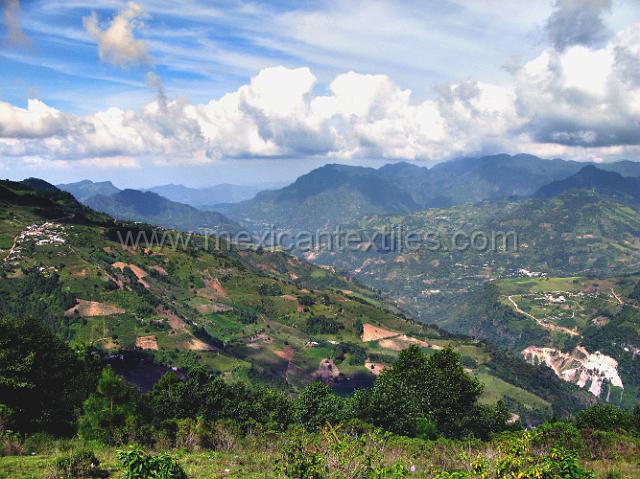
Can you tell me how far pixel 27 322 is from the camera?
61188mm

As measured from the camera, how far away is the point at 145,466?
19.7 meters

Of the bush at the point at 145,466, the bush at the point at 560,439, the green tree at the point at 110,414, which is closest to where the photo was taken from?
the bush at the point at 145,466

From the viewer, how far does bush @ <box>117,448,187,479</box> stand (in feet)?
63.2

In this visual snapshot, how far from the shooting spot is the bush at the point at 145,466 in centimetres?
1925

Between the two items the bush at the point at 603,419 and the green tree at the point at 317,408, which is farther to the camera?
the bush at the point at 603,419

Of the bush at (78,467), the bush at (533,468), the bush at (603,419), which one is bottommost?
the bush at (603,419)

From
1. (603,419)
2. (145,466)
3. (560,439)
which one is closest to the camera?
(145,466)

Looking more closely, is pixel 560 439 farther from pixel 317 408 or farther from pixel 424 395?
pixel 317 408

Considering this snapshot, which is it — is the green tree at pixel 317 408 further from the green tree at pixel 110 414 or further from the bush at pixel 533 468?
the bush at pixel 533 468

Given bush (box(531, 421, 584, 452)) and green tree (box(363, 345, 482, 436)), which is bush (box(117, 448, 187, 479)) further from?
green tree (box(363, 345, 482, 436))

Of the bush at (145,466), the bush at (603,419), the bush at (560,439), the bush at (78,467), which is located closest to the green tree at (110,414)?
the bush at (78,467)

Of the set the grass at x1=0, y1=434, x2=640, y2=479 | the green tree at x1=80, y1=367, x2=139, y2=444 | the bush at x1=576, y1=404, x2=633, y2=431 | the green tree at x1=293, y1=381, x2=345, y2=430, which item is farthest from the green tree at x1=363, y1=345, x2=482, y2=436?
the green tree at x1=80, y1=367, x2=139, y2=444

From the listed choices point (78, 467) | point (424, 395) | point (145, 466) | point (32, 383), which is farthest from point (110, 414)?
point (424, 395)

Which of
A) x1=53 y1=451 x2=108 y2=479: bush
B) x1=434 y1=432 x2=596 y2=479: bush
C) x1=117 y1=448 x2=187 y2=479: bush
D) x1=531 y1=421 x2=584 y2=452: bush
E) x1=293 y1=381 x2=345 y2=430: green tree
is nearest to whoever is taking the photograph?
x1=434 y1=432 x2=596 y2=479: bush
